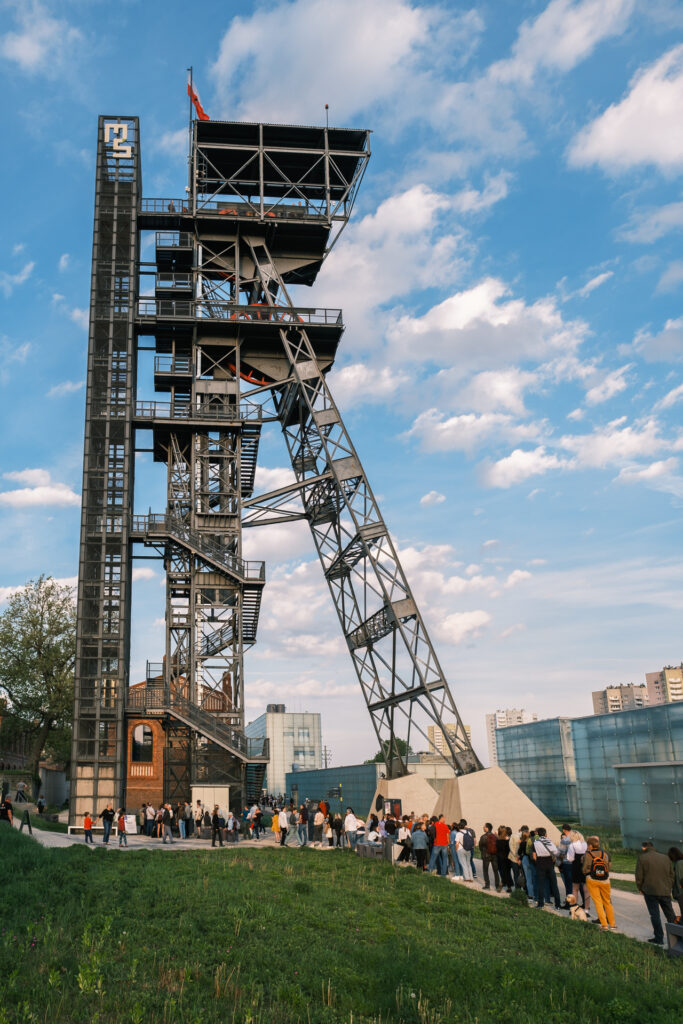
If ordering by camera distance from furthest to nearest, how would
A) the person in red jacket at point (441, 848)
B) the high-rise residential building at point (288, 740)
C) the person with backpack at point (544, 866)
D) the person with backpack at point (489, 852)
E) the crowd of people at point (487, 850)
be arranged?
the high-rise residential building at point (288, 740)
the person in red jacket at point (441, 848)
the person with backpack at point (489, 852)
the person with backpack at point (544, 866)
the crowd of people at point (487, 850)

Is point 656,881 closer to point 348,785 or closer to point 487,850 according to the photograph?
point 487,850

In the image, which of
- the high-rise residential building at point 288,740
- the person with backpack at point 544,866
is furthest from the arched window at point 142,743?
the high-rise residential building at point 288,740

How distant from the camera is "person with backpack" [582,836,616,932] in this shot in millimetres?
15875

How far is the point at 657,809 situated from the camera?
94.3ft

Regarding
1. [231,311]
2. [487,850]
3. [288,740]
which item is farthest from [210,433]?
[288,740]

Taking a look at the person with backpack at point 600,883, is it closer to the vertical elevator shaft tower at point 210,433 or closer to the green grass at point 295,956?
the green grass at point 295,956

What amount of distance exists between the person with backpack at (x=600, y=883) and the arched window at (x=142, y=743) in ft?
149

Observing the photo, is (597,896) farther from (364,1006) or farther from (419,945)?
(364,1006)

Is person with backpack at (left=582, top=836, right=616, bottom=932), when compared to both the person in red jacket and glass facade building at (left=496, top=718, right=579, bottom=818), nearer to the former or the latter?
the person in red jacket

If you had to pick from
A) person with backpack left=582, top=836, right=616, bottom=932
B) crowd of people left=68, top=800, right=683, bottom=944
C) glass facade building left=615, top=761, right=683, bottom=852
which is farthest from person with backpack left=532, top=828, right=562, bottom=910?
glass facade building left=615, top=761, right=683, bottom=852

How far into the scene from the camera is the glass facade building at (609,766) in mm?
28859

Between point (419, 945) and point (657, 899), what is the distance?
4110 mm

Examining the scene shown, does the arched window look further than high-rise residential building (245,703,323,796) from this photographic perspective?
No

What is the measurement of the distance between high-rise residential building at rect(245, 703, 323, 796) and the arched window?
219 ft
